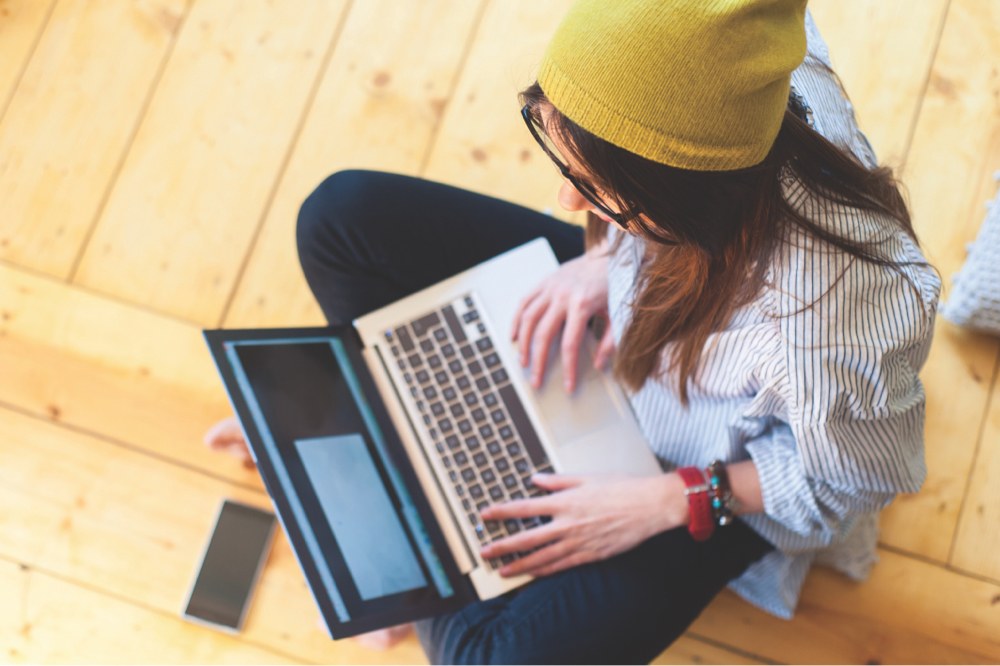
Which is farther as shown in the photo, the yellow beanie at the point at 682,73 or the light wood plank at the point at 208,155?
the light wood plank at the point at 208,155

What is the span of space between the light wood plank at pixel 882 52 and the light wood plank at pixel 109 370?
44.3 inches

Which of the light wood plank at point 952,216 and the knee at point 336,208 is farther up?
the light wood plank at point 952,216

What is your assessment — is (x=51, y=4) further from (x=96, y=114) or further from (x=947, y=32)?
(x=947, y=32)

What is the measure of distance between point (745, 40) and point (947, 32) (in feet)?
3.38

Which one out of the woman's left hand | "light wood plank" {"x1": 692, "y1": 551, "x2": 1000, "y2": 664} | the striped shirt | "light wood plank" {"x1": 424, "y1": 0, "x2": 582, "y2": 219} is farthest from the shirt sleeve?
"light wood plank" {"x1": 424, "y1": 0, "x2": 582, "y2": 219}

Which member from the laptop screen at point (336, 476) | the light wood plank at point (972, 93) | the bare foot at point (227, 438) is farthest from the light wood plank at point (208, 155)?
the light wood plank at point (972, 93)

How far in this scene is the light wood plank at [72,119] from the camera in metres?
1.38

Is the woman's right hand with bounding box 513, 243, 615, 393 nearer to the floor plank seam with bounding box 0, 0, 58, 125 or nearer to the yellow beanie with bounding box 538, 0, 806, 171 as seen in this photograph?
the yellow beanie with bounding box 538, 0, 806, 171

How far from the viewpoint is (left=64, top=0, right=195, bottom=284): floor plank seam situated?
1.37 metres

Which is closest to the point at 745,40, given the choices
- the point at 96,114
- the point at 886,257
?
the point at 886,257

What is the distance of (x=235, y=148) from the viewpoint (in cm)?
140

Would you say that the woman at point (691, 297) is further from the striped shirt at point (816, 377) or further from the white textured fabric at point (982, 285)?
the white textured fabric at point (982, 285)

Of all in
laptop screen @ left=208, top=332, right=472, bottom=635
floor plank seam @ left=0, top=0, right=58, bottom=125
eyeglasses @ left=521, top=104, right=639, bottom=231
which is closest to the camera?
eyeglasses @ left=521, top=104, right=639, bottom=231

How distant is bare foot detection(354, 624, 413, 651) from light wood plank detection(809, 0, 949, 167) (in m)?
1.06
